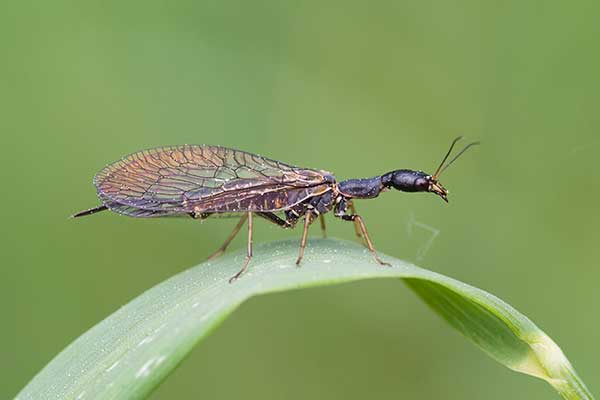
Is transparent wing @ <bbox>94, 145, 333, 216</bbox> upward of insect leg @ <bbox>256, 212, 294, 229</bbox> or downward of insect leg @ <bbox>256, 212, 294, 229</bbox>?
upward

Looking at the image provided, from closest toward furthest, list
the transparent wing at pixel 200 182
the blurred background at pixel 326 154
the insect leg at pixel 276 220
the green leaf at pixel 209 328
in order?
1. the green leaf at pixel 209 328
2. the transparent wing at pixel 200 182
3. the insect leg at pixel 276 220
4. the blurred background at pixel 326 154

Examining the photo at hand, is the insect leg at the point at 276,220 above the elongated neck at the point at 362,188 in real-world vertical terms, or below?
below

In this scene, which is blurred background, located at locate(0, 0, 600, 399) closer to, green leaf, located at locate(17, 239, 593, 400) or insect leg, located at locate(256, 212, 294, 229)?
insect leg, located at locate(256, 212, 294, 229)

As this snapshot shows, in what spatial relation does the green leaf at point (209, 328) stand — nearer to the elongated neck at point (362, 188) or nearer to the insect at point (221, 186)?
the insect at point (221, 186)

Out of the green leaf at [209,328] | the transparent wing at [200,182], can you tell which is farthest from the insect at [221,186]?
the green leaf at [209,328]

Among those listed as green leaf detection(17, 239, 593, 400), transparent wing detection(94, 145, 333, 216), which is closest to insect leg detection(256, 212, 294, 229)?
transparent wing detection(94, 145, 333, 216)

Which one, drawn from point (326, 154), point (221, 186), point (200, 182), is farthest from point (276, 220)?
point (326, 154)

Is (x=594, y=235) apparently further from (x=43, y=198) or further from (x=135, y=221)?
(x=43, y=198)

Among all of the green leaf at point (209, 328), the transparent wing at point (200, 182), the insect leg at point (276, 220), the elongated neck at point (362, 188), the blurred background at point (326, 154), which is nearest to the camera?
the green leaf at point (209, 328)
